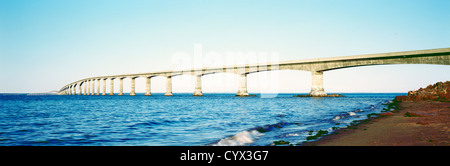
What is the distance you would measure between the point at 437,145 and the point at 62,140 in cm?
1325

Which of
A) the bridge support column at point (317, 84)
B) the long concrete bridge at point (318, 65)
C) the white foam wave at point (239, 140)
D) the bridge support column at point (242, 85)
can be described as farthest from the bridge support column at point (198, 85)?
the white foam wave at point (239, 140)

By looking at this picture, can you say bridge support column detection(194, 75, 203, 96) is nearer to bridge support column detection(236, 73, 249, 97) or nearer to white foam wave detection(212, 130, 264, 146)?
bridge support column detection(236, 73, 249, 97)

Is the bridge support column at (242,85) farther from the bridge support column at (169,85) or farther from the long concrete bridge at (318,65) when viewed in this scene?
the bridge support column at (169,85)

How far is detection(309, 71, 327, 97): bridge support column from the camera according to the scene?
3031 inches

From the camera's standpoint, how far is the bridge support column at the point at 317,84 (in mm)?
77000

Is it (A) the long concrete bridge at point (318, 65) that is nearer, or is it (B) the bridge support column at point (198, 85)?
(A) the long concrete bridge at point (318, 65)

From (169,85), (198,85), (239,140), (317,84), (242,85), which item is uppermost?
(169,85)

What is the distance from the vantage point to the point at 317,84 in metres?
78.3

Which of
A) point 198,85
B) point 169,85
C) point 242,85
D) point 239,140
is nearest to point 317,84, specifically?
point 242,85

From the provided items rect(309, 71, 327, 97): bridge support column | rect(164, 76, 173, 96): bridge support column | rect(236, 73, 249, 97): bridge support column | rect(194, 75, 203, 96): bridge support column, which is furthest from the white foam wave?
rect(164, 76, 173, 96): bridge support column

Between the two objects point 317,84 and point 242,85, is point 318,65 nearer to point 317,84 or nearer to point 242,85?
Result: point 317,84
